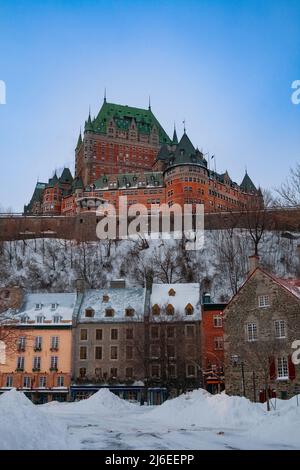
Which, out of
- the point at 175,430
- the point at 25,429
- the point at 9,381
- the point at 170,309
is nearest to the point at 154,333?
the point at 170,309

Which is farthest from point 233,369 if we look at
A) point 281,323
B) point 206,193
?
point 206,193

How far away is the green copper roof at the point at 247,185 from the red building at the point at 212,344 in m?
61.5

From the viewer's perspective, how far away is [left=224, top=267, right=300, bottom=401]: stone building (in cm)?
3014

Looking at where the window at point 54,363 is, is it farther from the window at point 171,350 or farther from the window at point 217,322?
the window at point 217,322

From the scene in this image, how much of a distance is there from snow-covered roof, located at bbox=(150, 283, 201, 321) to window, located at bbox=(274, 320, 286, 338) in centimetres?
1728

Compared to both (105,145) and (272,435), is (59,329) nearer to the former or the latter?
(272,435)

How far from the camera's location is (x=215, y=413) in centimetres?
2212

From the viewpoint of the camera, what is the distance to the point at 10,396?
17922 mm

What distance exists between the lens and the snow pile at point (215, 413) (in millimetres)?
20688

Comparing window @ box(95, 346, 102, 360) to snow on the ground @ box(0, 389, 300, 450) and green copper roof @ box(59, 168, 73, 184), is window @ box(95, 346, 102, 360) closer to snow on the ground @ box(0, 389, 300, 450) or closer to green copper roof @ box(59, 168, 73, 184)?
snow on the ground @ box(0, 389, 300, 450)

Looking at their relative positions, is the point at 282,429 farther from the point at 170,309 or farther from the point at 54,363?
the point at 54,363

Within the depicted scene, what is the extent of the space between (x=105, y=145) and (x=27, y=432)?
363 feet

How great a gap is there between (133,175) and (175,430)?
85.3 metres

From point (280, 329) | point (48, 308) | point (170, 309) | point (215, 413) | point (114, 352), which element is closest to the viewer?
point (215, 413)
